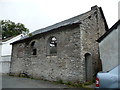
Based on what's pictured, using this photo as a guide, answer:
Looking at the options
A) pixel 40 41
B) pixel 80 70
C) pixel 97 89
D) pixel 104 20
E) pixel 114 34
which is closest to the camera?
pixel 97 89

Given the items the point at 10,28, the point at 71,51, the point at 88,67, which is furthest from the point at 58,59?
the point at 10,28

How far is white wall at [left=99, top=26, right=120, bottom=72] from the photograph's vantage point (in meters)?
7.46

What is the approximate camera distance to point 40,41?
1218 centimetres

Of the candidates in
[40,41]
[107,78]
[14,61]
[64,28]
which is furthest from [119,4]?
[14,61]

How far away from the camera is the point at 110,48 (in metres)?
7.83

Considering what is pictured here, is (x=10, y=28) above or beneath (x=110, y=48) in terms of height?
above

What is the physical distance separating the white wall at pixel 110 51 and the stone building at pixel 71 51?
5.04 ft

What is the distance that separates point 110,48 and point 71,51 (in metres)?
2.79

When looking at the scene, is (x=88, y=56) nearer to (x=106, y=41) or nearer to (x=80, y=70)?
(x=80, y=70)

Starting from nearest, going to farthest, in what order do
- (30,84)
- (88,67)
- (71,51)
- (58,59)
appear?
(30,84) → (71,51) → (88,67) → (58,59)

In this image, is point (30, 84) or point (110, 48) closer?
point (110, 48)

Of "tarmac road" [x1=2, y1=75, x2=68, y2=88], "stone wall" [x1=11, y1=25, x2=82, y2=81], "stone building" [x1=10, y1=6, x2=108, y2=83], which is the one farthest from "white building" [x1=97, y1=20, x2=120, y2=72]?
"tarmac road" [x1=2, y1=75, x2=68, y2=88]

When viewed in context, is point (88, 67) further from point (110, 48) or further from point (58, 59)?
point (110, 48)

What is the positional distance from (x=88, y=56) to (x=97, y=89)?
586cm
